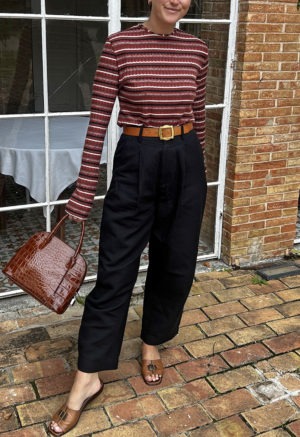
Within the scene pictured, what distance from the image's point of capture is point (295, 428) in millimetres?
2484

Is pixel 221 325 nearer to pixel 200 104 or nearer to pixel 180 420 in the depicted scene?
pixel 180 420

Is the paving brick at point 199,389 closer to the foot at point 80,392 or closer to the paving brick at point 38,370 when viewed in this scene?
the foot at point 80,392

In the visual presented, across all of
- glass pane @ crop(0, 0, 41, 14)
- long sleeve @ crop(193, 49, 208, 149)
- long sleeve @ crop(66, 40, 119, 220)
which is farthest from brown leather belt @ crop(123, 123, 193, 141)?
glass pane @ crop(0, 0, 41, 14)

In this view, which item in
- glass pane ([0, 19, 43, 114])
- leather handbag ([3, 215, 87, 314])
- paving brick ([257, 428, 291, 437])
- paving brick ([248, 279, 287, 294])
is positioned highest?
glass pane ([0, 19, 43, 114])

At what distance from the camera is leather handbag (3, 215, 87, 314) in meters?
2.38

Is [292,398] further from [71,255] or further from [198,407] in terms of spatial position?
[71,255]

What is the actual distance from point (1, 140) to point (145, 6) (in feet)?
4.06

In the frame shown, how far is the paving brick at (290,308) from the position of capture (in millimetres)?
3479

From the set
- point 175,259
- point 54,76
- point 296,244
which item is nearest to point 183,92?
point 175,259

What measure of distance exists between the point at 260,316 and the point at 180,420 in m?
1.12

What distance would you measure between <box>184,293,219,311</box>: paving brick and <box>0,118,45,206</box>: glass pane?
1.16 metres

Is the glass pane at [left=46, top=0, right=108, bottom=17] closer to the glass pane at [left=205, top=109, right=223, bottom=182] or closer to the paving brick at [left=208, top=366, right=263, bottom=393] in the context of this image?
the glass pane at [left=205, top=109, right=223, bottom=182]

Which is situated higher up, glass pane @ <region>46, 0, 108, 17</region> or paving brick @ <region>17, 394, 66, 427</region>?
glass pane @ <region>46, 0, 108, 17</region>

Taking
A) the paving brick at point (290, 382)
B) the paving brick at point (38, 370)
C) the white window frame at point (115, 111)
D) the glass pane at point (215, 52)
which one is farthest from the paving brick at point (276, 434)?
the glass pane at point (215, 52)
